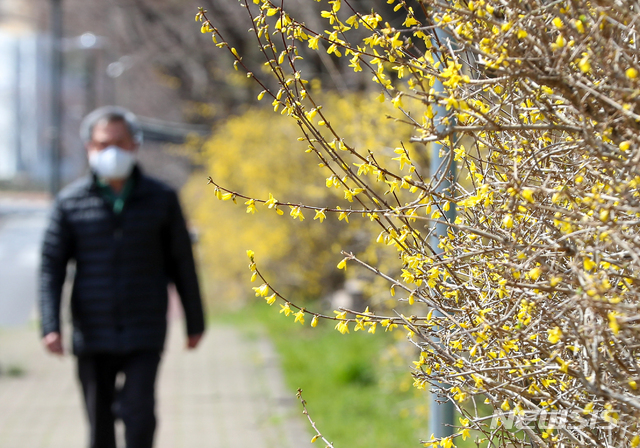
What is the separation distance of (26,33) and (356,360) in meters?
19.9

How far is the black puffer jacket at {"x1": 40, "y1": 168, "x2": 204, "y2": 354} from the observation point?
3947 mm

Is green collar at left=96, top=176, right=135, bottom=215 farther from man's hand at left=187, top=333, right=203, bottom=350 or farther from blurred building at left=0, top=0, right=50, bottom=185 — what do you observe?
blurred building at left=0, top=0, right=50, bottom=185

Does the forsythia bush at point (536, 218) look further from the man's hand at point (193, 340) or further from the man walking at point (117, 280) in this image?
the man's hand at point (193, 340)

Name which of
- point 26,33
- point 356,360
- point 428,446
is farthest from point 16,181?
point 428,446

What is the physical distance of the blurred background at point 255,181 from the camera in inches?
243

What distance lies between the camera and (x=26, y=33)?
23359mm

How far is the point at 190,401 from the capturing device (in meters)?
6.57

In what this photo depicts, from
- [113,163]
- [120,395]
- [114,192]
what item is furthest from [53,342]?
[113,163]

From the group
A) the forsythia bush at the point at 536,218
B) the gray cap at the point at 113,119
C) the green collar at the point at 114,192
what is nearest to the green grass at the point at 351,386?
the green collar at the point at 114,192

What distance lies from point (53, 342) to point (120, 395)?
18.1 inches

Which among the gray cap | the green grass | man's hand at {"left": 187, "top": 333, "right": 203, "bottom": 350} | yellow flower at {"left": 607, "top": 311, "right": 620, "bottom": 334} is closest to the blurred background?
the green grass

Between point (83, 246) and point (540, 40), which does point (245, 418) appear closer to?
point (83, 246)

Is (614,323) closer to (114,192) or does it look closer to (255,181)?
(114,192)

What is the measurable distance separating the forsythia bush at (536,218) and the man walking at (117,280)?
2.27 metres
